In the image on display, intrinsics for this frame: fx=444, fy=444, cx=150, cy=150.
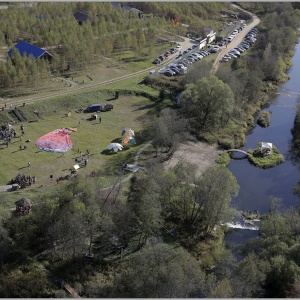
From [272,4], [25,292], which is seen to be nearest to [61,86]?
[25,292]

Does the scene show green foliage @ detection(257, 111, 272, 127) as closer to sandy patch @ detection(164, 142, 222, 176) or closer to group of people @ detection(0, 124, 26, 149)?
sandy patch @ detection(164, 142, 222, 176)

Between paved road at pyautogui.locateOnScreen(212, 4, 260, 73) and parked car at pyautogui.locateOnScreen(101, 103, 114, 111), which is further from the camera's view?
paved road at pyautogui.locateOnScreen(212, 4, 260, 73)

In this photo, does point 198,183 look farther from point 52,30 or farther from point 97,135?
point 52,30

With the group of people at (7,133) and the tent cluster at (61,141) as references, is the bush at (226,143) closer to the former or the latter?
the tent cluster at (61,141)

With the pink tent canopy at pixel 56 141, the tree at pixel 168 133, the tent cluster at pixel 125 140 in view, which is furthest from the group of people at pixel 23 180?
the tree at pixel 168 133

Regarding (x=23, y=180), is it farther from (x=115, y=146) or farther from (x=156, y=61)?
(x=156, y=61)

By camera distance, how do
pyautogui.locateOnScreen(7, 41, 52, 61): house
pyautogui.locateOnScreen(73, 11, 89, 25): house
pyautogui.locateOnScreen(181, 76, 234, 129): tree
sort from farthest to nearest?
pyautogui.locateOnScreen(73, 11, 89, 25): house < pyautogui.locateOnScreen(7, 41, 52, 61): house < pyautogui.locateOnScreen(181, 76, 234, 129): tree

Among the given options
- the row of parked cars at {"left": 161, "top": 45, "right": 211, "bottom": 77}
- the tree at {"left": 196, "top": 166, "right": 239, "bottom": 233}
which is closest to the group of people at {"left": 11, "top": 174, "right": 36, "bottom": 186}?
the tree at {"left": 196, "top": 166, "right": 239, "bottom": 233}

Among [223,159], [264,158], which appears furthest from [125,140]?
[264,158]
